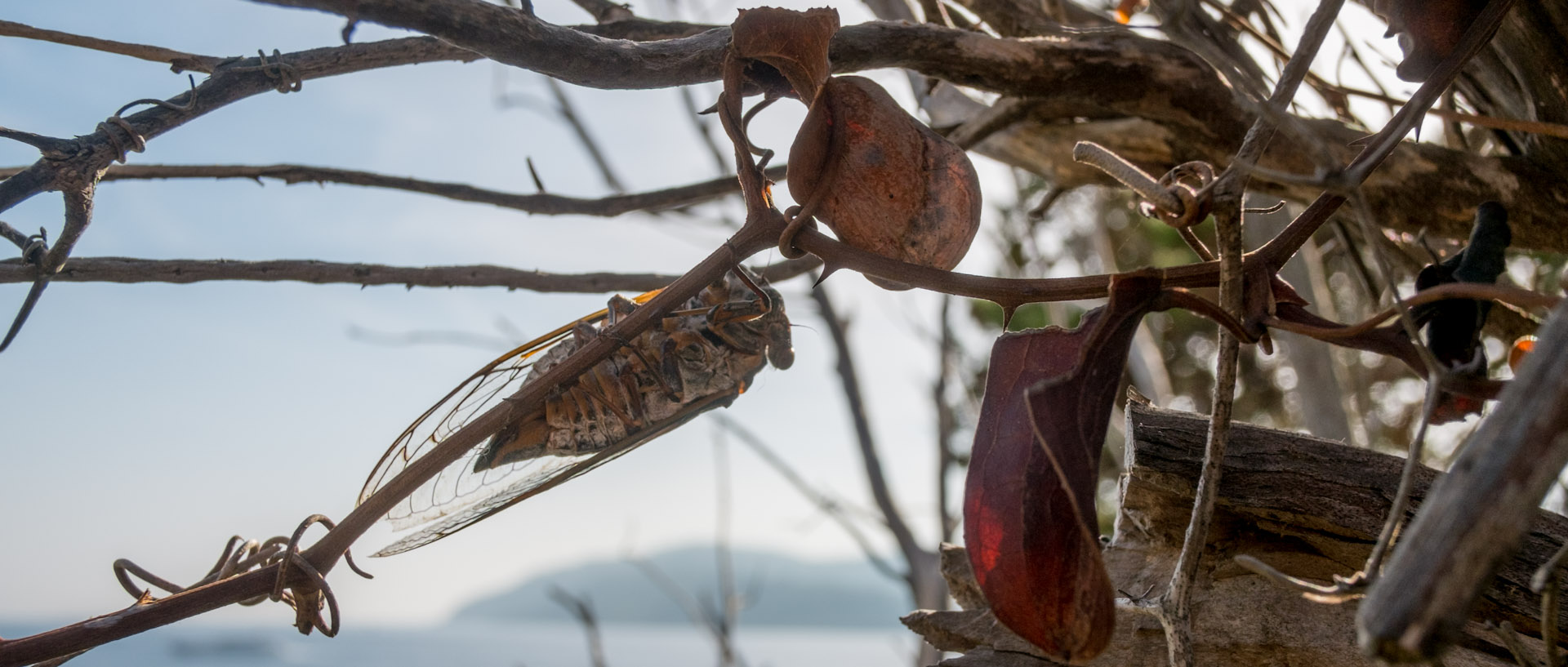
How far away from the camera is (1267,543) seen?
1.97ft

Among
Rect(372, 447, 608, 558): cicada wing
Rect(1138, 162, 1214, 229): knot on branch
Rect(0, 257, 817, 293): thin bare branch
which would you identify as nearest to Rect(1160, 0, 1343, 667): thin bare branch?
Rect(1138, 162, 1214, 229): knot on branch

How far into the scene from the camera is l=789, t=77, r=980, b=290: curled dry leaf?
51cm

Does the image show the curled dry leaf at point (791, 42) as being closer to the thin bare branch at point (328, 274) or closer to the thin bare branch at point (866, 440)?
the thin bare branch at point (328, 274)

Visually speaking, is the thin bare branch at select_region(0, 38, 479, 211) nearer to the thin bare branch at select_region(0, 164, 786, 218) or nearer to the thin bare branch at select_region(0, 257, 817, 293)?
the thin bare branch at select_region(0, 257, 817, 293)

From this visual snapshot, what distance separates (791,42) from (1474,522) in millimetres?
379

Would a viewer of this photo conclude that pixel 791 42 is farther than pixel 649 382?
No

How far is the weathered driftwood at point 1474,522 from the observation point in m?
0.24

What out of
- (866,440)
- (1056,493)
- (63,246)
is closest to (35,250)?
(63,246)

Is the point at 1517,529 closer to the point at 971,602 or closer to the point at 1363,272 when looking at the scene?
the point at 971,602

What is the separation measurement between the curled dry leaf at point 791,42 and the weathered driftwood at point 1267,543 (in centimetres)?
30

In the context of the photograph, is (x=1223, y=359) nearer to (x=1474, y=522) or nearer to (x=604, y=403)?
(x=1474, y=522)

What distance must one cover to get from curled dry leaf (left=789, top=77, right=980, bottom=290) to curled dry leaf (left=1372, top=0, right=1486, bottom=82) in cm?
28

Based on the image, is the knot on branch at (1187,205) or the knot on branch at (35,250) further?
the knot on branch at (35,250)

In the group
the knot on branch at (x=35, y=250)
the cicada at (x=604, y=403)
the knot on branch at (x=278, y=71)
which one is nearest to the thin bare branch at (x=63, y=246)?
the knot on branch at (x=35, y=250)
